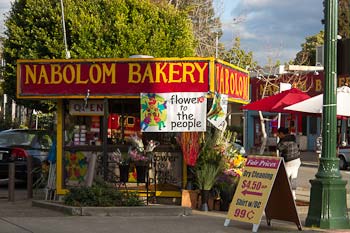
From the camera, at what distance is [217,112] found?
40.8ft

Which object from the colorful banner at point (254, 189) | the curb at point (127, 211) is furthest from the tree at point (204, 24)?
the colorful banner at point (254, 189)

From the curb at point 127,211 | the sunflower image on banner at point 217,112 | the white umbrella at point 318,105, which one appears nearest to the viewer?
the curb at point 127,211

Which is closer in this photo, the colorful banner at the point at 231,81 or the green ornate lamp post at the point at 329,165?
the green ornate lamp post at the point at 329,165

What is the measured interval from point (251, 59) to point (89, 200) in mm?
27580

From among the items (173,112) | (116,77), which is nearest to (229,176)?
(173,112)

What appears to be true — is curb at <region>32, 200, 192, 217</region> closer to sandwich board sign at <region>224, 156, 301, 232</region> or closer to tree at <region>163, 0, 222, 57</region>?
sandwich board sign at <region>224, 156, 301, 232</region>

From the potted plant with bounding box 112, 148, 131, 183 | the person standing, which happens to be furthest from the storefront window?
the person standing

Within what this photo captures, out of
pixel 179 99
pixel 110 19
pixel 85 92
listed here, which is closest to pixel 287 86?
pixel 179 99

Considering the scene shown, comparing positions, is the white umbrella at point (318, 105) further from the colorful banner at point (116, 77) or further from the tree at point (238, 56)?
the tree at point (238, 56)

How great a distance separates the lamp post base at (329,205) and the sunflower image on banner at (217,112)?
3142 millimetres

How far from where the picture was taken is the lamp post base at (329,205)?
9.66 m

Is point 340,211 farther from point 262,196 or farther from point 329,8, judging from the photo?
point 329,8

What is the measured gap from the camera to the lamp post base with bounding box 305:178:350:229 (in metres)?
9.66

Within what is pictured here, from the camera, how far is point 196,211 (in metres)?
12.2
